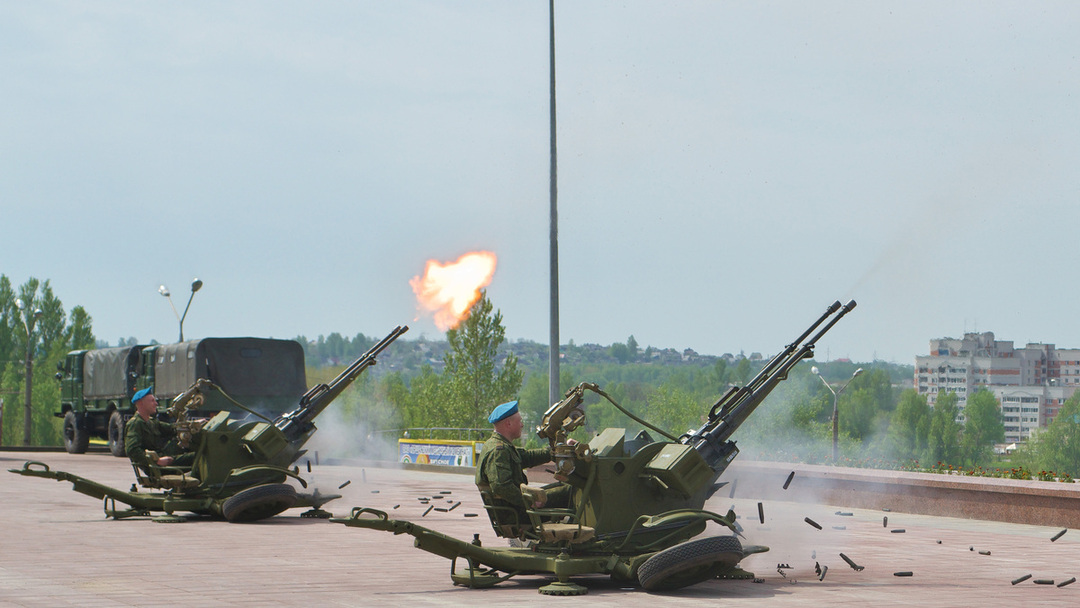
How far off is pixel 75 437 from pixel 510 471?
37.1 m

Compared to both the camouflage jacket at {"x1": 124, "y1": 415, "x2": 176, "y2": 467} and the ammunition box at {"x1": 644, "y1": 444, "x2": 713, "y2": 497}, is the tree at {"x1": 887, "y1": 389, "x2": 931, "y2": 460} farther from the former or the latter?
the ammunition box at {"x1": 644, "y1": 444, "x2": 713, "y2": 497}

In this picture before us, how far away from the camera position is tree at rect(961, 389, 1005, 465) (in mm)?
152250

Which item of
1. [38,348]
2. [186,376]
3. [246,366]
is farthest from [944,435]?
[186,376]

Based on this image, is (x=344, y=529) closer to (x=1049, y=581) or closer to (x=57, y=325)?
(x=1049, y=581)

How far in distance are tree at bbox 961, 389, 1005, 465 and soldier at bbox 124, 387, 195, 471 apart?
467 ft

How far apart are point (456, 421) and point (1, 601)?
2011 inches

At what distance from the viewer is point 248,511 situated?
17.8 m

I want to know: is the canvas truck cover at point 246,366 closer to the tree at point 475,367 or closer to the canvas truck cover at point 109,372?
the canvas truck cover at point 109,372

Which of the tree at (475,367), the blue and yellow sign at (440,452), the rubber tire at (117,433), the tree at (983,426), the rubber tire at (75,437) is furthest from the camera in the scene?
the tree at (983,426)

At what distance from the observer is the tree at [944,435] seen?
14412 centimetres

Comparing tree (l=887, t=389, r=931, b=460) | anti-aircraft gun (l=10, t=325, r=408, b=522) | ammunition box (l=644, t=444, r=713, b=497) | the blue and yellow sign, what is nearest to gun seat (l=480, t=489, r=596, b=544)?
ammunition box (l=644, t=444, r=713, b=497)

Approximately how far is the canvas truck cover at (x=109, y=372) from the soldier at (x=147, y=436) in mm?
22975

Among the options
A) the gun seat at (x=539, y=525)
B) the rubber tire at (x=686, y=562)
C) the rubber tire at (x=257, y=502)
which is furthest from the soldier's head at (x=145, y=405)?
the rubber tire at (x=686, y=562)

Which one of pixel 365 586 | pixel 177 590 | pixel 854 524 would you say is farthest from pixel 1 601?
pixel 854 524
